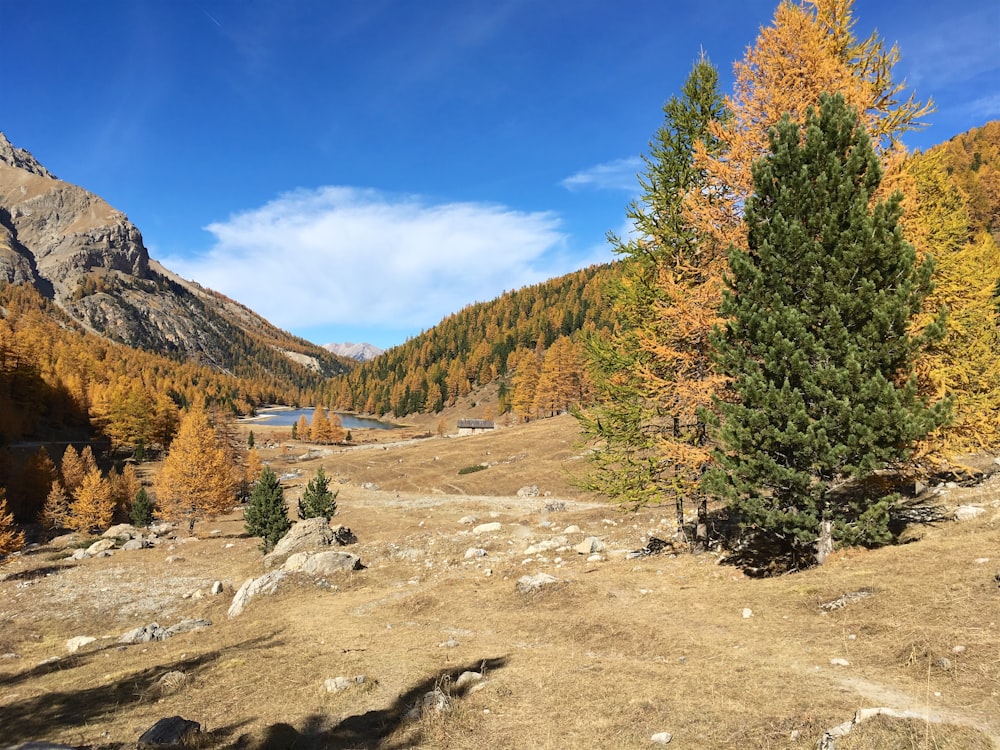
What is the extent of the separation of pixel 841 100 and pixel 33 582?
4653 centimetres

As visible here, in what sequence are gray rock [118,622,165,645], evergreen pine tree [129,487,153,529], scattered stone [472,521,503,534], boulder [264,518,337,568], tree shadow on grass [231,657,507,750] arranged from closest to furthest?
tree shadow on grass [231,657,507,750]
gray rock [118,622,165,645]
boulder [264,518,337,568]
scattered stone [472,521,503,534]
evergreen pine tree [129,487,153,529]

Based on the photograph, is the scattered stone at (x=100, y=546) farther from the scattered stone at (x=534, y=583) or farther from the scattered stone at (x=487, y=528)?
the scattered stone at (x=534, y=583)

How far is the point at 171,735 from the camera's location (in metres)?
7.79

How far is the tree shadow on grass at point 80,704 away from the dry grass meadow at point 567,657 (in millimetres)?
74

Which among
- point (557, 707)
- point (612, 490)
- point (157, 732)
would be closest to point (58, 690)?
point (157, 732)

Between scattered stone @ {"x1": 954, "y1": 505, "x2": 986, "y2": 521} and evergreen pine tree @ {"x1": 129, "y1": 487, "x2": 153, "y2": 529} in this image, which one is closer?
scattered stone @ {"x1": 954, "y1": 505, "x2": 986, "y2": 521}

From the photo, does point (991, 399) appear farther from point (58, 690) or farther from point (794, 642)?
point (58, 690)

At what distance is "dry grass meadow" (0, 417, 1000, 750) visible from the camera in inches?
275

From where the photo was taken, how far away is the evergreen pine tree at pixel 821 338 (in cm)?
1090

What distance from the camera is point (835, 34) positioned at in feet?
46.8

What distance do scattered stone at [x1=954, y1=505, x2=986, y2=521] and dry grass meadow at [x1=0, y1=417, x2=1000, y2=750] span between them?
536 mm

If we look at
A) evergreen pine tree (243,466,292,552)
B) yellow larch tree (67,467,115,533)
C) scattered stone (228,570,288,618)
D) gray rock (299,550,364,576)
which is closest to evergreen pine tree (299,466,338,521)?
evergreen pine tree (243,466,292,552)

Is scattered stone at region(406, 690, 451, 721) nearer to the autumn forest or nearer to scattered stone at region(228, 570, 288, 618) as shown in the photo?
the autumn forest

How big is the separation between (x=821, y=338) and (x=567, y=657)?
9.06 m
